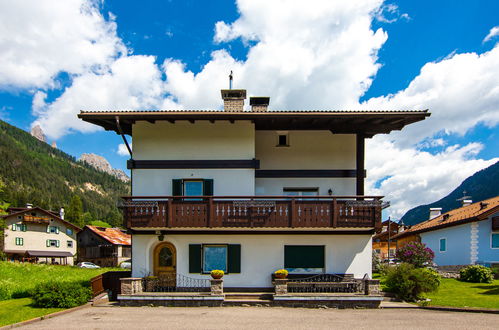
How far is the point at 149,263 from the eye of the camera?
16.5 m

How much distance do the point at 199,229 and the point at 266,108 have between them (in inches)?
257

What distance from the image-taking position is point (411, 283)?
14.5 metres

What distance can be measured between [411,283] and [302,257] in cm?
431

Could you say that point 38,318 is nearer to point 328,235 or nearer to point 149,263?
point 149,263

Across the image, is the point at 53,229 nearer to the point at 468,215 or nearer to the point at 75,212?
the point at 75,212

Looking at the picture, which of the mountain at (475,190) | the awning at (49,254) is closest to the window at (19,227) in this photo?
the awning at (49,254)

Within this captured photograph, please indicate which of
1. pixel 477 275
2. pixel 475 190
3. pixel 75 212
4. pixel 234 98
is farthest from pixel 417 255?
pixel 75 212

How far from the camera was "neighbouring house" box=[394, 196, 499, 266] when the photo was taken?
26.5 m

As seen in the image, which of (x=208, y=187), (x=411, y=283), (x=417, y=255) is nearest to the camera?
(x=411, y=283)

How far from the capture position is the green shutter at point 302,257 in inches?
642

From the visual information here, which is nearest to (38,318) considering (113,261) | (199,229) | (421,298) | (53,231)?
(199,229)

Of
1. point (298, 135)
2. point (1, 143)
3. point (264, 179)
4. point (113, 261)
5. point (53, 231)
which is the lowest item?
point (113, 261)

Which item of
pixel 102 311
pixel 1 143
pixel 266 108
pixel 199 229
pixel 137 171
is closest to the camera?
pixel 102 311

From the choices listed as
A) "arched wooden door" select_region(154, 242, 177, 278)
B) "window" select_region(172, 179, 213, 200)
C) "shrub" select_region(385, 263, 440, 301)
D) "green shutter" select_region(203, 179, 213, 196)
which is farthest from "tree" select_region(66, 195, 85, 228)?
"shrub" select_region(385, 263, 440, 301)
